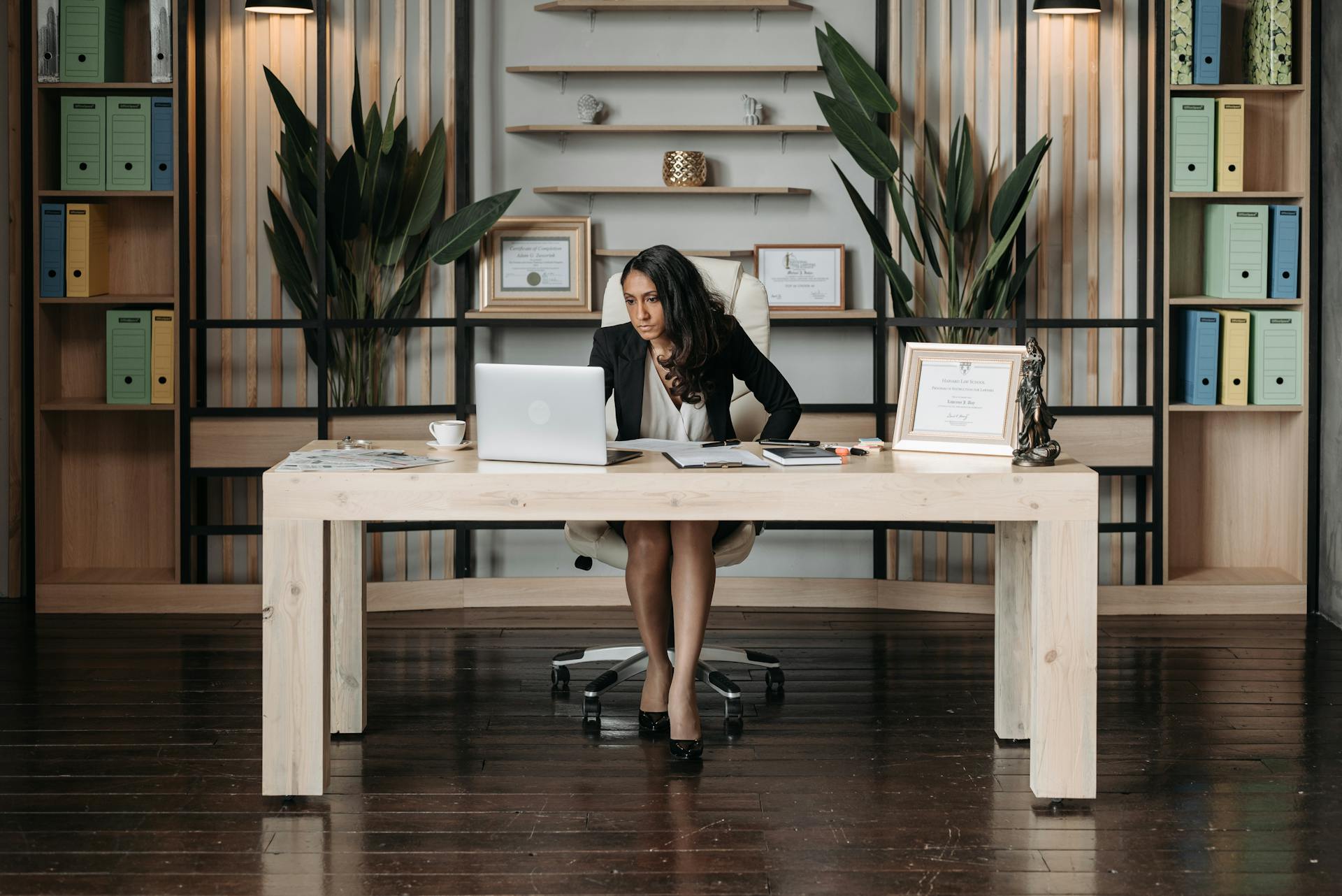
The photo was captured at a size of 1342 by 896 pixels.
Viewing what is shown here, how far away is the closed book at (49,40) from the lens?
4.62 meters

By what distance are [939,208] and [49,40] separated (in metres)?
3.03

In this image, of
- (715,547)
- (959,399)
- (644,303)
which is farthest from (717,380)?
(959,399)

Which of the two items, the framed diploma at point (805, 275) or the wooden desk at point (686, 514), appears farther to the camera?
the framed diploma at point (805, 275)

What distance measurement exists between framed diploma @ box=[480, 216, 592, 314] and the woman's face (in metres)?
1.46

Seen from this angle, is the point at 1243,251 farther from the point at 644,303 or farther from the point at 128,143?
the point at 128,143

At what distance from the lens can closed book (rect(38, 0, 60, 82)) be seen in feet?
15.2

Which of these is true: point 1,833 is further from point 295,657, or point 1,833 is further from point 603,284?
point 603,284

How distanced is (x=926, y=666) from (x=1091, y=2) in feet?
7.30

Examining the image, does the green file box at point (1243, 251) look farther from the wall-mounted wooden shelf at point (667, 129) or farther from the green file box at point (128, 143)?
the green file box at point (128, 143)

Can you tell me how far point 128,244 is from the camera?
4.97m

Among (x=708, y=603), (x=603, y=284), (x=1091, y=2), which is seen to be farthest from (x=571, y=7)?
(x=708, y=603)

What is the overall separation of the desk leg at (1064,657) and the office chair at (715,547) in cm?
82

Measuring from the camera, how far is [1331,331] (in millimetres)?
4715

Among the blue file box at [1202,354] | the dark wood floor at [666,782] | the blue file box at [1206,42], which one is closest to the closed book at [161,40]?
the dark wood floor at [666,782]
